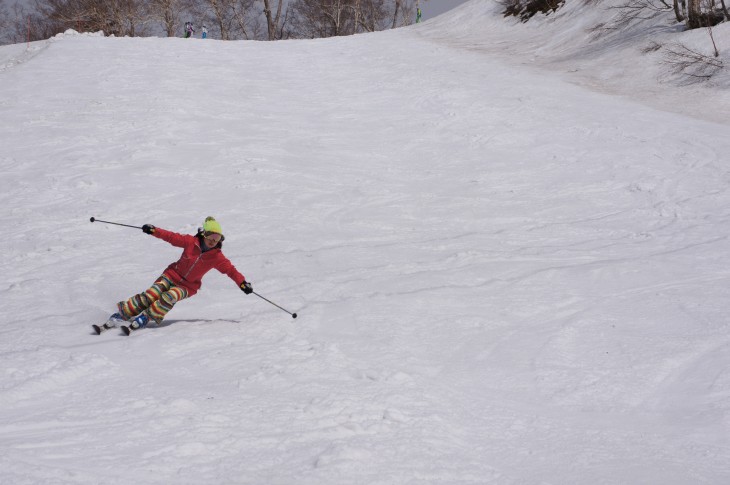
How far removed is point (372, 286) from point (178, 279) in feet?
6.58

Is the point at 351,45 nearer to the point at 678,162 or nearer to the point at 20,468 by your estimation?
the point at 678,162

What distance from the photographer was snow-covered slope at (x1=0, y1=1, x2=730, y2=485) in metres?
3.81

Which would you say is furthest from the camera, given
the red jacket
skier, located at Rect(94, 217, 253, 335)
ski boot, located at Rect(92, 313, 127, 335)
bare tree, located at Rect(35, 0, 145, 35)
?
bare tree, located at Rect(35, 0, 145, 35)

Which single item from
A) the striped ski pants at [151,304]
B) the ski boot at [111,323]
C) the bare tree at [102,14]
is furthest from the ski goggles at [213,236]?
the bare tree at [102,14]

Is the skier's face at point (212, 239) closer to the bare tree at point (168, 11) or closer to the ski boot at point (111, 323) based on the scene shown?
the ski boot at point (111, 323)

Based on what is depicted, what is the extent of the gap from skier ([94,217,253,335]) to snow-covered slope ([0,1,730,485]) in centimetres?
20

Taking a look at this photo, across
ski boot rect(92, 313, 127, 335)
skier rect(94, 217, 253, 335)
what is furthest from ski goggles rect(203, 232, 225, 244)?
ski boot rect(92, 313, 127, 335)

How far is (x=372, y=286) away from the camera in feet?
22.6

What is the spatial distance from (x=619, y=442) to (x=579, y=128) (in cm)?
945

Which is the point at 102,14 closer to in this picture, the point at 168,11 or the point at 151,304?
the point at 168,11

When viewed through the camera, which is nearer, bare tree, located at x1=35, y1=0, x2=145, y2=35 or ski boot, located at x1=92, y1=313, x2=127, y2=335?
ski boot, located at x1=92, y1=313, x2=127, y2=335

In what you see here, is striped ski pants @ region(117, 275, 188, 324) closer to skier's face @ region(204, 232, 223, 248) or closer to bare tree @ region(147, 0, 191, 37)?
skier's face @ region(204, 232, 223, 248)

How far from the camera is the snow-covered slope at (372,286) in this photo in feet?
12.5

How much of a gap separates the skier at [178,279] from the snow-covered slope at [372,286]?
201 millimetres
